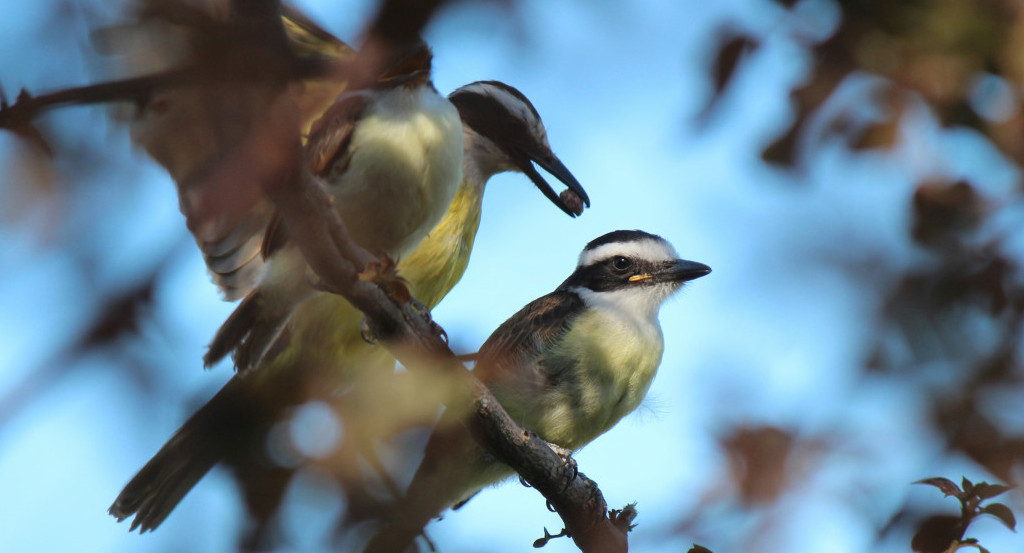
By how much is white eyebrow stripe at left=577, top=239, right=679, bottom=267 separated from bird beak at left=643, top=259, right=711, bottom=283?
9 centimetres

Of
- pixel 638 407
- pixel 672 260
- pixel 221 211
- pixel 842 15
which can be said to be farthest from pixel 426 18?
pixel 672 260

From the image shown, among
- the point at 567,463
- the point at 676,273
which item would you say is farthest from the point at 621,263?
the point at 567,463

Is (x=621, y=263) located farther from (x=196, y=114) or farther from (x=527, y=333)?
(x=196, y=114)

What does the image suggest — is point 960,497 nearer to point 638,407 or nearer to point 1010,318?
point 1010,318

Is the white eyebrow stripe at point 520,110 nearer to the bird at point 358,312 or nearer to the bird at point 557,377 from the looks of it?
the bird at point 358,312

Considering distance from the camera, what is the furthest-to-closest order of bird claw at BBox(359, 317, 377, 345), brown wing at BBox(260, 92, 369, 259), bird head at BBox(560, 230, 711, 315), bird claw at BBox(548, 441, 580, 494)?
bird head at BBox(560, 230, 711, 315)
bird claw at BBox(548, 441, 580, 494)
brown wing at BBox(260, 92, 369, 259)
bird claw at BBox(359, 317, 377, 345)

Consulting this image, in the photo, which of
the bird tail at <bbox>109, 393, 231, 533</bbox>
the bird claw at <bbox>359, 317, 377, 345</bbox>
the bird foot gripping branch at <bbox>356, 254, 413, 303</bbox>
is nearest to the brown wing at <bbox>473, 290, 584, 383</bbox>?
the bird claw at <bbox>359, 317, 377, 345</bbox>

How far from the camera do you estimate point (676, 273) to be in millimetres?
5895

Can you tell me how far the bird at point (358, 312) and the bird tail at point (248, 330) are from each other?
214 millimetres

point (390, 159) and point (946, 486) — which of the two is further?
point (390, 159)

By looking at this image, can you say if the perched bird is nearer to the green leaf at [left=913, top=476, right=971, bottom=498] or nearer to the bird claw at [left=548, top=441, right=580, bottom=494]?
the bird claw at [left=548, top=441, right=580, bottom=494]

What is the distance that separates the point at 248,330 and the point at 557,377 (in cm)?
154

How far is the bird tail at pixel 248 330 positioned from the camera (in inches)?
168

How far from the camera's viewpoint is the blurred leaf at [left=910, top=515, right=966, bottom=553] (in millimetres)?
2633
